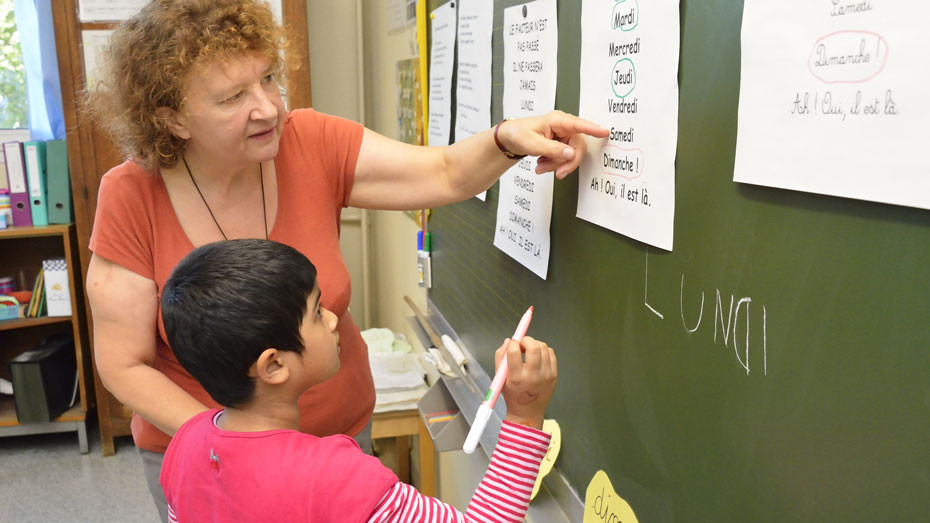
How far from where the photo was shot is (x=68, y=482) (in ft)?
9.93

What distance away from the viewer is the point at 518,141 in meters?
1.00

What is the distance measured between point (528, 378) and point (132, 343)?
0.70 meters

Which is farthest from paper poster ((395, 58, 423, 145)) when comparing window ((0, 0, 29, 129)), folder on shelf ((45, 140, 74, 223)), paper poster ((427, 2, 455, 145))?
window ((0, 0, 29, 129))

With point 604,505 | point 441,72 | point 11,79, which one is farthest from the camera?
point 11,79

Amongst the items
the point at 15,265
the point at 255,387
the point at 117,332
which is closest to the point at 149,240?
the point at 117,332

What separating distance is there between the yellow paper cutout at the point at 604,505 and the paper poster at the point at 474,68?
2.19 ft

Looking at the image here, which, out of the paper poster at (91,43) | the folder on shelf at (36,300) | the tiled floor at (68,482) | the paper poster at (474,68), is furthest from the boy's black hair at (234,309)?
the folder on shelf at (36,300)

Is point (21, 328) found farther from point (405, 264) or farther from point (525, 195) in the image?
point (525, 195)

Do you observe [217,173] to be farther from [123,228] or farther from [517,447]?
[517,447]

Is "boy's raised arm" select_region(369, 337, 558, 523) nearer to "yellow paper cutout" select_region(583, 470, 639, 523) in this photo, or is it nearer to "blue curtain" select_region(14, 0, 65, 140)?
"yellow paper cutout" select_region(583, 470, 639, 523)

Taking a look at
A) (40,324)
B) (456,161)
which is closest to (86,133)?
(40,324)

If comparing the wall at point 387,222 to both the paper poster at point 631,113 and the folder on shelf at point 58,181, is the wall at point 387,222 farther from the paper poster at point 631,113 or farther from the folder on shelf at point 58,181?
the paper poster at point 631,113

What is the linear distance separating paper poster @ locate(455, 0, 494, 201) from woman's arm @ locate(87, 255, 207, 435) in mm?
692

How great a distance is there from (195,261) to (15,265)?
312cm
